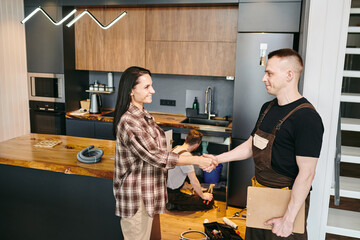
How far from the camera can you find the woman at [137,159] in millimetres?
1888

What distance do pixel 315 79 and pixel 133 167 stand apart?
1.43 meters

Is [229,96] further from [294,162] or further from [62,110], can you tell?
[294,162]

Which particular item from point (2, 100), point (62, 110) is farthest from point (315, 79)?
point (2, 100)

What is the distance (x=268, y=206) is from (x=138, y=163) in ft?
2.67

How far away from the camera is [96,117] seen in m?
4.38

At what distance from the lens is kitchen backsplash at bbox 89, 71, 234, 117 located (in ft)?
14.8

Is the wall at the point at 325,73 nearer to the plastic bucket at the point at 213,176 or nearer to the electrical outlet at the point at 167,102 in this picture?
the plastic bucket at the point at 213,176

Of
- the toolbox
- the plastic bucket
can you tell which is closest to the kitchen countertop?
the plastic bucket

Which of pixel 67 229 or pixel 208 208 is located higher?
pixel 67 229

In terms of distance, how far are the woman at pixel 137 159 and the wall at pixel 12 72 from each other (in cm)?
348

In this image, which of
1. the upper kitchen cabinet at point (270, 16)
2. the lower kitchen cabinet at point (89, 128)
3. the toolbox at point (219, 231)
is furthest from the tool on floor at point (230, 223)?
the upper kitchen cabinet at point (270, 16)

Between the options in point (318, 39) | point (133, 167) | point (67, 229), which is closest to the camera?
point (133, 167)

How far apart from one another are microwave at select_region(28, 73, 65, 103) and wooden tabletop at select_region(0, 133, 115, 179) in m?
1.50

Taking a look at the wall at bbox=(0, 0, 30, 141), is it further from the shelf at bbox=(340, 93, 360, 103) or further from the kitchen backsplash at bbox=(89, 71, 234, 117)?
the shelf at bbox=(340, 93, 360, 103)
